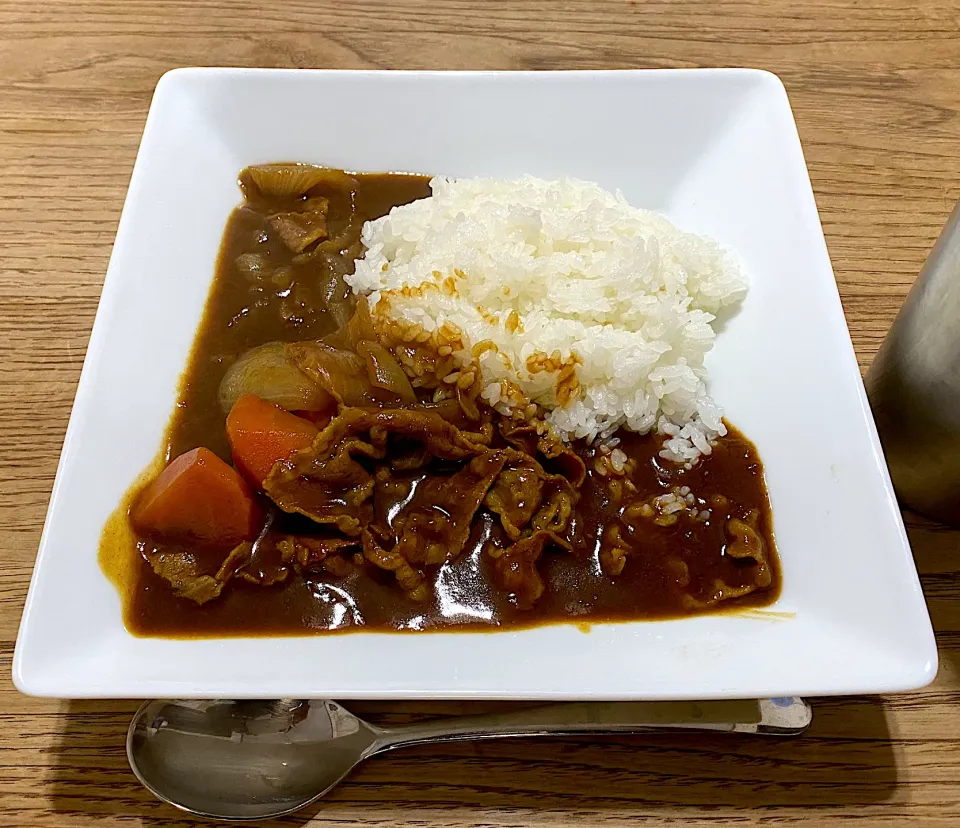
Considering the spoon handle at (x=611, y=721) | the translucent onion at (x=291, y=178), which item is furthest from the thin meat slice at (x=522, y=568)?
the translucent onion at (x=291, y=178)

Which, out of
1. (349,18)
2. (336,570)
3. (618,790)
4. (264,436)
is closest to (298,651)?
(336,570)

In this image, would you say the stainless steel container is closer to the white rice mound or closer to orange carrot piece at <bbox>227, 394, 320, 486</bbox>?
the white rice mound

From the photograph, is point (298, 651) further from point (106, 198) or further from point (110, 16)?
point (110, 16)

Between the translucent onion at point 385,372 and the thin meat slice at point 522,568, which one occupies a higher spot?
the translucent onion at point 385,372

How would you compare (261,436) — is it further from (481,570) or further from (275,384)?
(481,570)

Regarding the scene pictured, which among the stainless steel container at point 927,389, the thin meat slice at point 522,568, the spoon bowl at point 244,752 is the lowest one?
the spoon bowl at point 244,752

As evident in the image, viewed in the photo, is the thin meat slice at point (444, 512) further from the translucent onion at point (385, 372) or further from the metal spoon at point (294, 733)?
the metal spoon at point (294, 733)
